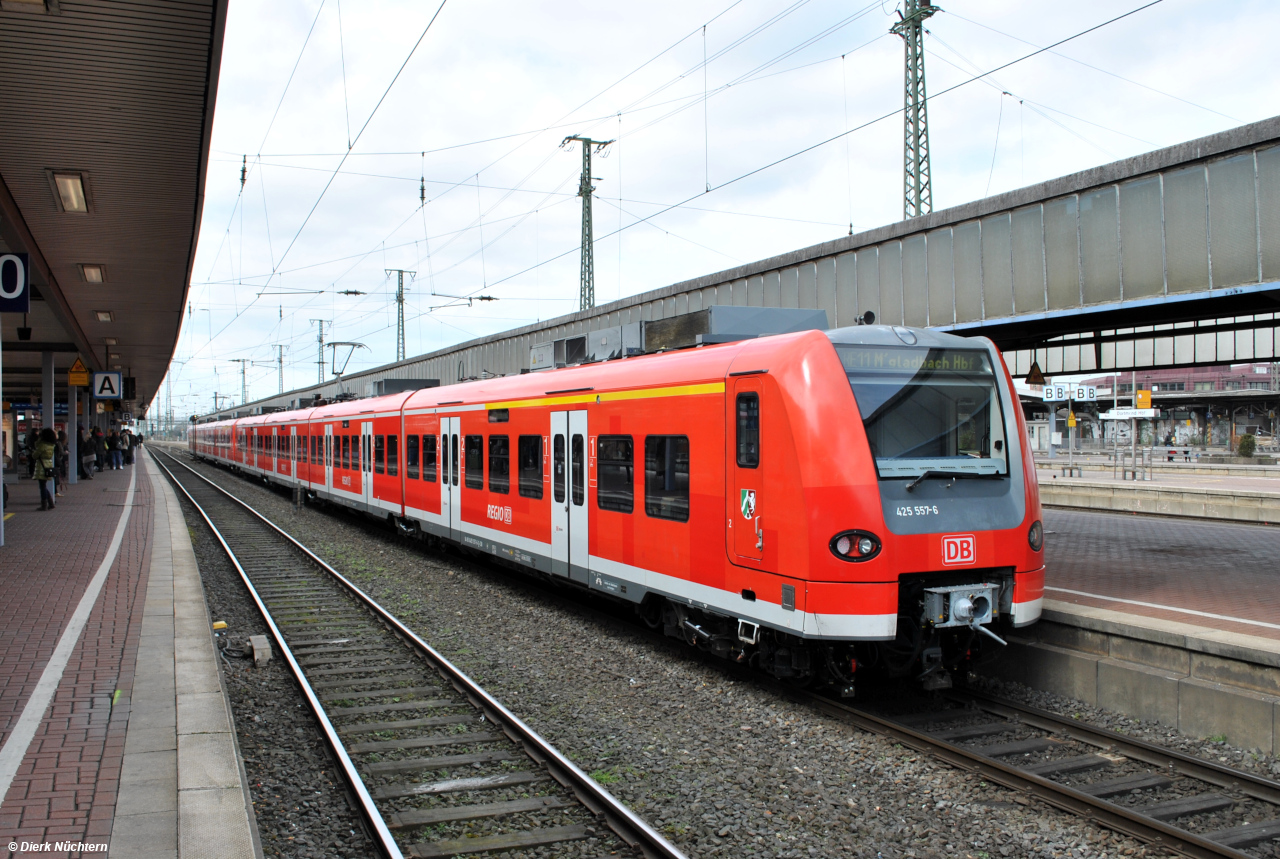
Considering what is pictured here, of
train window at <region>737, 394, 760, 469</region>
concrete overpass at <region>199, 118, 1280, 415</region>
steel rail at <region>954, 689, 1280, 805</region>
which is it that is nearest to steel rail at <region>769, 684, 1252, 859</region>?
steel rail at <region>954, 689, 1280, 805</region>

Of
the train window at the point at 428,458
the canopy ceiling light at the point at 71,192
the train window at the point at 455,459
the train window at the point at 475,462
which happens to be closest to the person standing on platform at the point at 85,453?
the canopy ceiling light at the point at 71,192

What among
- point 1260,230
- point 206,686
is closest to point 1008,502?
point 1260,230

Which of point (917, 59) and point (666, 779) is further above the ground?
point (917, 59)

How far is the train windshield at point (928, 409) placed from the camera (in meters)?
6.55

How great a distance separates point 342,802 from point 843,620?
3364 millimetres

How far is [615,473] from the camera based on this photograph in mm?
8938

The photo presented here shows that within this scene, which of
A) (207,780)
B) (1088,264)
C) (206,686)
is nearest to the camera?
(207,780)

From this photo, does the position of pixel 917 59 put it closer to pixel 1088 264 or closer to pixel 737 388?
pixel 1088 264

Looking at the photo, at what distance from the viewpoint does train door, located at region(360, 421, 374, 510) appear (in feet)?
60.2

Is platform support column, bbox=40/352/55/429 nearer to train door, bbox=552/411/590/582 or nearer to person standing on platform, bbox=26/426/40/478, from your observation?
person standing on platform, bbox=26/426/40/478

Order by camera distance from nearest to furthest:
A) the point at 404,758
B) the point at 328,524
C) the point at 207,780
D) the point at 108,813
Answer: the point at 108,813
the point at 207,780
the point at 404,758
the point at 328,524

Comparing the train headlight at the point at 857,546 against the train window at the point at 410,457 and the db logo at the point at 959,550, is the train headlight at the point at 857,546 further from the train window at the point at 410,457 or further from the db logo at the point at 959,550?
the train window at the point at 410,457

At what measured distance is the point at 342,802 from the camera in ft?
17.3

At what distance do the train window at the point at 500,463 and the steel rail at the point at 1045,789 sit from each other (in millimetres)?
5784
